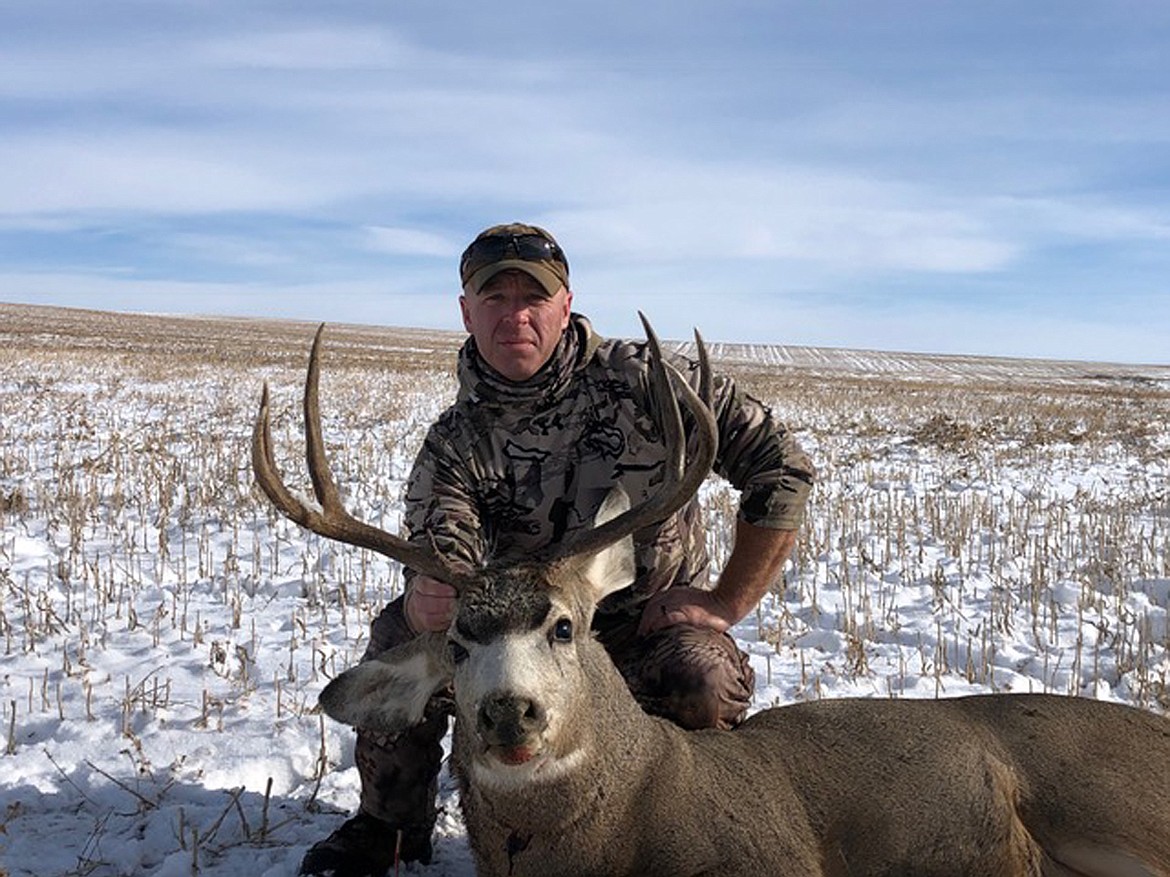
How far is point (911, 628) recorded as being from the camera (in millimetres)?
6605

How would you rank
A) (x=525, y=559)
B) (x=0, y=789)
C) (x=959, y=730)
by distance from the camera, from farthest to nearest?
(x=0, y=789) < (x=959, y=730) < (x=525, y=559)

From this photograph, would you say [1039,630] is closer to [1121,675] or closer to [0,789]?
→ [1121,675]

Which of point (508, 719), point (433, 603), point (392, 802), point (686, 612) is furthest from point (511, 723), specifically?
point (686, 612)

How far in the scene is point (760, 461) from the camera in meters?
4.55

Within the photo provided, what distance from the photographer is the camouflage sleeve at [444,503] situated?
13.9 feet

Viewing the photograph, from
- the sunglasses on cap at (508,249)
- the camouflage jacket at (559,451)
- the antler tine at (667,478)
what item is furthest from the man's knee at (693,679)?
the sunglasses on cap at (508,249)

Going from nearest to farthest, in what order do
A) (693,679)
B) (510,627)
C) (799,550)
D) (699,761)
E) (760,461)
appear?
(510,627) → (699,761) → (693,679) → (760,461) → (799,550)

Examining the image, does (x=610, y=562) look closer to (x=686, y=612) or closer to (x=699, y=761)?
(x=699, y=761)

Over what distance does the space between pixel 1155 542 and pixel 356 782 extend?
6.66 m

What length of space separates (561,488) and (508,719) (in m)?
1.97

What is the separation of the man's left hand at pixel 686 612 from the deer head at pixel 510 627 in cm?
77

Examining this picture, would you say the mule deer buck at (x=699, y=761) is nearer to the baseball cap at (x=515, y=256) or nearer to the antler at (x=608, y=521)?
the antler at (x=608, y=521)

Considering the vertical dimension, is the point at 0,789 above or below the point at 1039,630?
below

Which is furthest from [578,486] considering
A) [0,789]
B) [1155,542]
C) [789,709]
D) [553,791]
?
[1155,542]
